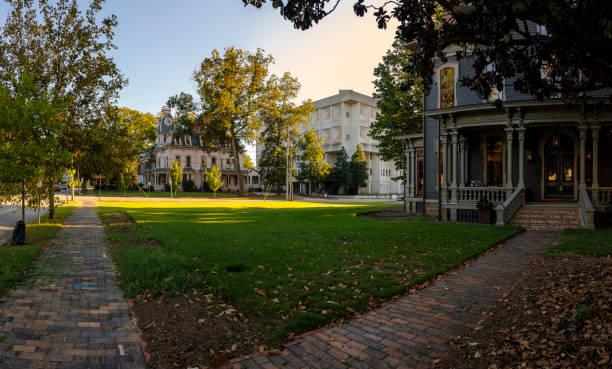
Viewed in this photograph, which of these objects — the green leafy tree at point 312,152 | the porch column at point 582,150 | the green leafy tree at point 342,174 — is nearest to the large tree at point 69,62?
the porch column at point 582,150

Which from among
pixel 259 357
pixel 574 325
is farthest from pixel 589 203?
pixel 259 357

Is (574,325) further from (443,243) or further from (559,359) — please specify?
(443,243)

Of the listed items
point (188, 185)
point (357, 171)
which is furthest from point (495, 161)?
point (188, 185)

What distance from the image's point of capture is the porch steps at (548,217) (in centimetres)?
1248

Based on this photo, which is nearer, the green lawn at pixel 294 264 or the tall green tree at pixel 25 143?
the green lawn at pixel 294 264

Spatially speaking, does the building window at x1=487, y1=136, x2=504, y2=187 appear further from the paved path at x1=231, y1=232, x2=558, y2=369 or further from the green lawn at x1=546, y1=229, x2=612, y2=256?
the paved path at x1=231, y1=232, x2=558, y2=369

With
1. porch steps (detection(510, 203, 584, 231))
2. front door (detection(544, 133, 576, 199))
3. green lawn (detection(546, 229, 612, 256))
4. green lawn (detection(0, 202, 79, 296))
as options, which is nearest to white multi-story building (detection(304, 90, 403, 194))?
front door (detection(544, 133, 576, 199))

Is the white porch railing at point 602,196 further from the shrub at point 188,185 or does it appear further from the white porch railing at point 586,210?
the shrub at point 188,185

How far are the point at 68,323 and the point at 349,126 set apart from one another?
213 feet

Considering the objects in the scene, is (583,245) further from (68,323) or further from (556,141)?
(68,323)

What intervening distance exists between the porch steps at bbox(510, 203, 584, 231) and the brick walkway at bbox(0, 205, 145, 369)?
13.4 meters

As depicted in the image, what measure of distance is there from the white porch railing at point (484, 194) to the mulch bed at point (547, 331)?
9987 mm

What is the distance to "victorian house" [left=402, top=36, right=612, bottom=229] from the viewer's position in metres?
13.2

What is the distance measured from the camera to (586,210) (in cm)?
1195
